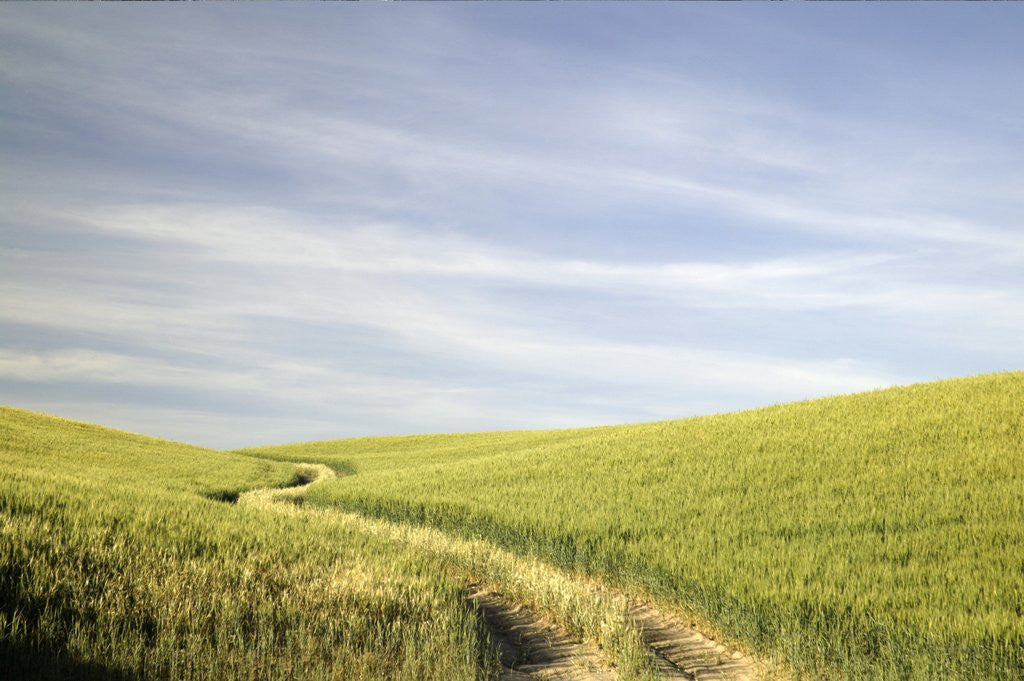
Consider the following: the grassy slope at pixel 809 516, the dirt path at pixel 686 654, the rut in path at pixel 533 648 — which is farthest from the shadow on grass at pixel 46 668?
the grassy slope at pixel 809 516

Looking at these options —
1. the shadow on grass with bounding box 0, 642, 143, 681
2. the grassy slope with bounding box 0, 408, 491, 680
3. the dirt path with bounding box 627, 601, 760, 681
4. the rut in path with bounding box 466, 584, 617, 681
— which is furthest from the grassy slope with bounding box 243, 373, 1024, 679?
the shadow on grass with bounding box 0, 642, 143, 681

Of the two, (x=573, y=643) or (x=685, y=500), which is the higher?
(x=685, y=500)

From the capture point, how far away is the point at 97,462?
106ft

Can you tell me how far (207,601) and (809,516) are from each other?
484 inches

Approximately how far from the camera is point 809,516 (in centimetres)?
1539

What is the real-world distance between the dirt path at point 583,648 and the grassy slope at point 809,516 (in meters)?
0.42

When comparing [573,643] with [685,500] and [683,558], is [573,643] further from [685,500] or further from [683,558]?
[685,500]

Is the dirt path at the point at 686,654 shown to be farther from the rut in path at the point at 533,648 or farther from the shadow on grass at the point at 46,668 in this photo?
the shadow on grass at the point at 46,668

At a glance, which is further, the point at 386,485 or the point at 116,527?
the point at 386,485

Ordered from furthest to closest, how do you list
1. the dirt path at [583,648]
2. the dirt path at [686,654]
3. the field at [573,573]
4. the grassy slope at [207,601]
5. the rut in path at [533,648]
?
the dirt path at [686,654]
the dirt path at [583,648]
the rut in path at [533,648]
the field at [573,573]
the grassy slope at [207,601]

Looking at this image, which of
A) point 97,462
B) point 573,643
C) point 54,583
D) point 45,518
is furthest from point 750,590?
point 97,462

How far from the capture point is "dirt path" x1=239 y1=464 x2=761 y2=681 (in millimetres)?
9023

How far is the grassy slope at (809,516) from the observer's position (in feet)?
29.9

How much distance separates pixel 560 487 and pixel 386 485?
736 cm
